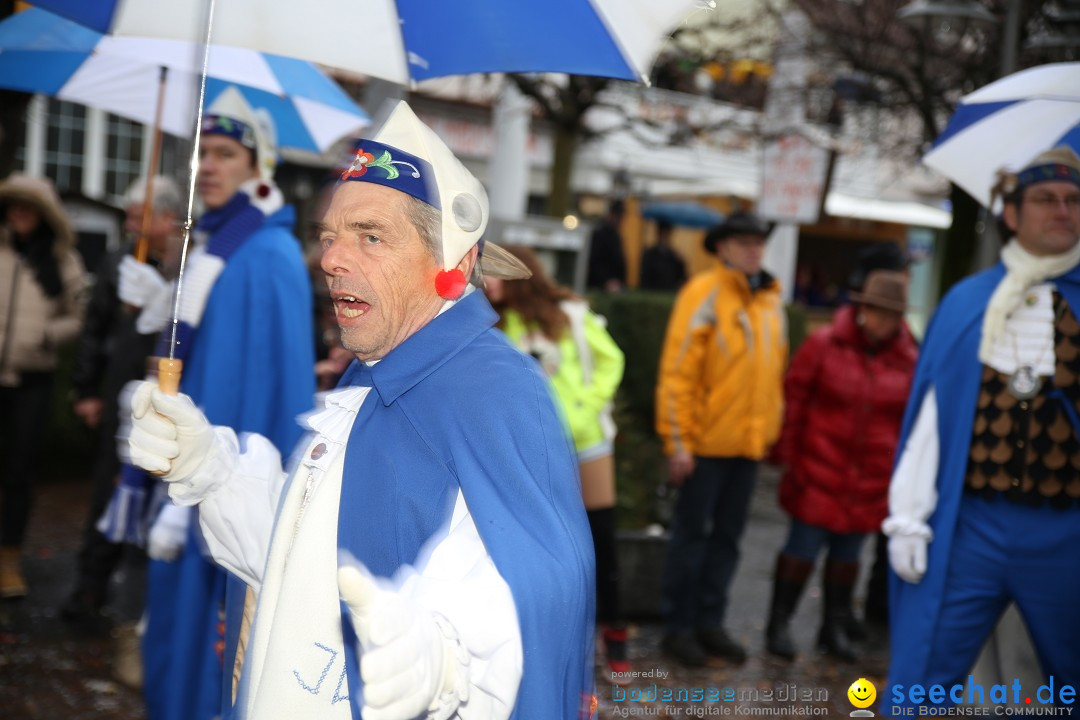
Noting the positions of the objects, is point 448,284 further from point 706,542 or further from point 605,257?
point 605,257

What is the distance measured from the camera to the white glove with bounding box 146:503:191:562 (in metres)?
3.67

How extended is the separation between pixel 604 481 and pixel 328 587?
325 cm

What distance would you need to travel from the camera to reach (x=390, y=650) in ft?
5.30

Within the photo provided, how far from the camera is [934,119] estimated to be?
1102 cm

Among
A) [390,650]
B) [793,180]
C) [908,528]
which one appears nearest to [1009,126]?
[908,528]

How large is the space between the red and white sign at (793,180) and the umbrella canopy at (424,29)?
6.45 m

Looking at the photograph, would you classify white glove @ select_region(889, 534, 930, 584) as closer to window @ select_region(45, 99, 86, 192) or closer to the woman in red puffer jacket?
the woman in red puffer jacket

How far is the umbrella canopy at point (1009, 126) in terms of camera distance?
4086 millimetres

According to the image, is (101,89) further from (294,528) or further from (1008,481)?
(1008,481)

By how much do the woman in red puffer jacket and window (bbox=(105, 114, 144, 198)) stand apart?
1273cm

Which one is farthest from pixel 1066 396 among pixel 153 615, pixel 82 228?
pixel 82 228

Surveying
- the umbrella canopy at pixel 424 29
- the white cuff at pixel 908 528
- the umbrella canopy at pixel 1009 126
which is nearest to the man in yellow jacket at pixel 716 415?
the umbrella canopy at pixel 1009 126

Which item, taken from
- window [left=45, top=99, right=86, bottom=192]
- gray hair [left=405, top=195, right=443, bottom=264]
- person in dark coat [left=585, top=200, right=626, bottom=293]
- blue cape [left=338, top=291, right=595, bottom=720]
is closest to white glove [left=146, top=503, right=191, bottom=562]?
blue cape [left=338, top=291, right=595, bottom=720]

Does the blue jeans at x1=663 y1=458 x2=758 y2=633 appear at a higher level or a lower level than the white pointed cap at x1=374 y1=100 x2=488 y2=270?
lower
